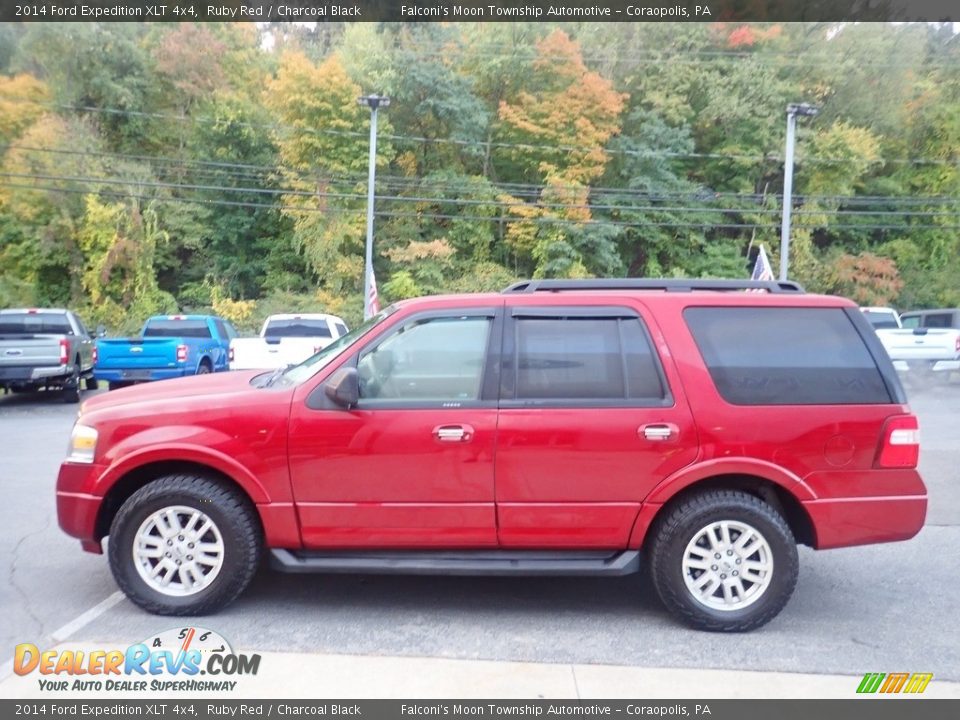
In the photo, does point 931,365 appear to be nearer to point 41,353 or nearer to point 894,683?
point 894,683

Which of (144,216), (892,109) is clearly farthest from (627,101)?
(144,216)

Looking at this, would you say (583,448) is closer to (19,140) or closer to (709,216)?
(709,216)

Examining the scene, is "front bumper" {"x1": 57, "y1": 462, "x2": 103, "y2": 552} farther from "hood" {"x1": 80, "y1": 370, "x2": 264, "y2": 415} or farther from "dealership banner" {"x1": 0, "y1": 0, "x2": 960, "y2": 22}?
"dealership banner" {"x1": 0, "y1": 0, "x2": 960, "y2": 22}

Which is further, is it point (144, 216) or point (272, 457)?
point (144, 216)

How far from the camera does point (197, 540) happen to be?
451cm

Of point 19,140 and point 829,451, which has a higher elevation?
point 19,140

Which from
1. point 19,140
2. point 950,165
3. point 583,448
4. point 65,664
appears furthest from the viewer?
point 950,165

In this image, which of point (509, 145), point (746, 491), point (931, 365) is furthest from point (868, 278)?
point (746, 491)

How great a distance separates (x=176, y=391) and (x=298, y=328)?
12.3m

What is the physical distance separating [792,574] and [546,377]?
1.73m

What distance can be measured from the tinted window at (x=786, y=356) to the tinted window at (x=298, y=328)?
42.4 feet

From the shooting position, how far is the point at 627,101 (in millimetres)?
36094

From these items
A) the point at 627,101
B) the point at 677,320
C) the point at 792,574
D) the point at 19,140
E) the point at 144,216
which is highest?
the point at 627,101

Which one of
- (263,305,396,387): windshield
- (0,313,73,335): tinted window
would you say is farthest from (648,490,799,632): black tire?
(0,313,73,335): tinted window
